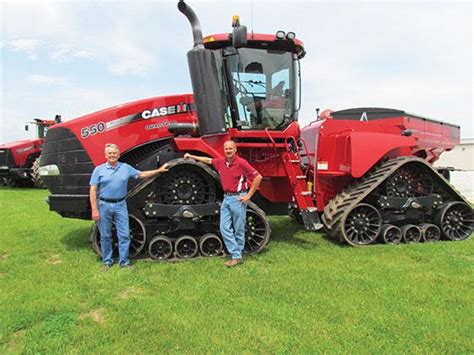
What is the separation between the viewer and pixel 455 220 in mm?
6898

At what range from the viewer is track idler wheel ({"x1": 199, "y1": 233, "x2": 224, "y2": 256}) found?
221 inches

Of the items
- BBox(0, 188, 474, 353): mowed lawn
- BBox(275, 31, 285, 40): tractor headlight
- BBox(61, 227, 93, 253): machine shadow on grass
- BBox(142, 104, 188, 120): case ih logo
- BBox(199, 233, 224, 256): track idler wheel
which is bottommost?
BBox(0, 188, 474, 353): mowed lawn

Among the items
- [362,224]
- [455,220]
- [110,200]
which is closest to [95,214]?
[110,200]

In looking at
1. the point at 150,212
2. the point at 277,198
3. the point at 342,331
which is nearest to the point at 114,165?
the point at 150,212

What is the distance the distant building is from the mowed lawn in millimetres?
21927

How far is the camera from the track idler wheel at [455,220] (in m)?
6.79

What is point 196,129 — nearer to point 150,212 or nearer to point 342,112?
point 150,212

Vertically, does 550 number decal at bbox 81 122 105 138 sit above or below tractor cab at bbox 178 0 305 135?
below

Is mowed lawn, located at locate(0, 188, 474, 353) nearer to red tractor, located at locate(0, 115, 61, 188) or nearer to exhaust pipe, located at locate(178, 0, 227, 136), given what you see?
exhaust pipe, located at locate(178, 0, 227, 136)

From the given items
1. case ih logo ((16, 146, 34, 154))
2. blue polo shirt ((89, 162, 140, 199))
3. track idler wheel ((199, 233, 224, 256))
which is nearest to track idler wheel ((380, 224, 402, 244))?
track idler wheel ((199, 233, 224, 256))

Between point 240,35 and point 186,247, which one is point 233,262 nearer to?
point 186,247

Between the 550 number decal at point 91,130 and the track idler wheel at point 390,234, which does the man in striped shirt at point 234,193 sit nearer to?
the 550 number decal at point 91,130

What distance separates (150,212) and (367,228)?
332 centimetres

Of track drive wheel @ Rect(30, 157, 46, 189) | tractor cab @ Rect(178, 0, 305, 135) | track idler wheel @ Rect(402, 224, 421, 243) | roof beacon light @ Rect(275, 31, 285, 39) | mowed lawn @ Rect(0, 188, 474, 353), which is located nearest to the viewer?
mowed lawn @ Rect(0, 188, 474, 353)
